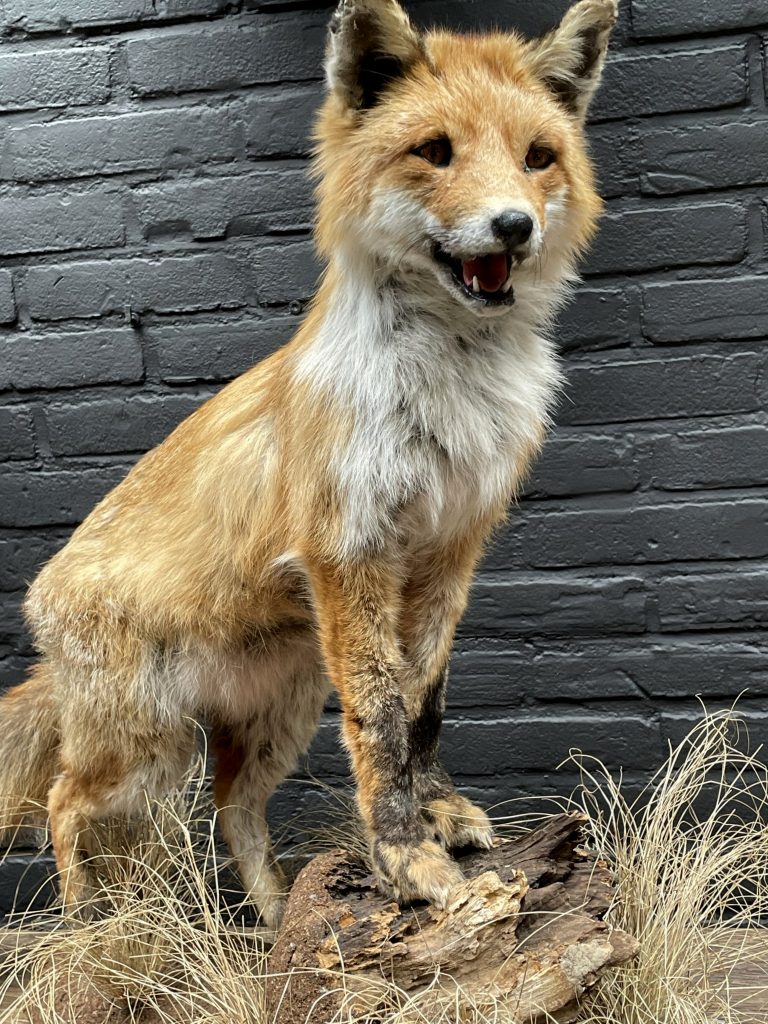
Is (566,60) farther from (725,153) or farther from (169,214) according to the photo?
(169,214)

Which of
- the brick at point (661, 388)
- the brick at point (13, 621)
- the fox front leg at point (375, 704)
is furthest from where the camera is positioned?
the brick at point (13, 621)

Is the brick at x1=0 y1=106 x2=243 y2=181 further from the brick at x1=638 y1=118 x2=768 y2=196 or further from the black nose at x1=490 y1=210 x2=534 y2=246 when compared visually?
the black nose at x1=490 y1=210 x2=534 y2=246

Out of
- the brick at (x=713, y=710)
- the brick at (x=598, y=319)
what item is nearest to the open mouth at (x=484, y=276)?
the brick at (x=598, y=319)

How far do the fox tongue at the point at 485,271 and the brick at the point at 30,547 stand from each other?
1.85 metres

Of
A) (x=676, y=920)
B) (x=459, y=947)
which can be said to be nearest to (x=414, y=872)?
(x=459, y=947)

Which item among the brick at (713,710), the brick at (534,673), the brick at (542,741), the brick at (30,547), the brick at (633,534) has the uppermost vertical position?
the brick at (633,534)

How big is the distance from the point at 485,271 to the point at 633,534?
1322mm

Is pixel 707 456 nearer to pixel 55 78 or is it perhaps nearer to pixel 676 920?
pixel 676 920

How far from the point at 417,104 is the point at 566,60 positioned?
40 centimetres

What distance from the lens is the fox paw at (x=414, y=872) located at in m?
1.93

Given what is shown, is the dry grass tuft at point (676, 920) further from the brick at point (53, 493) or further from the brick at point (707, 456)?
the brick at point (53, 493)

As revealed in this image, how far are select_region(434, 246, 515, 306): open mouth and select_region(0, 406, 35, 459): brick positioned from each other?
1.78m

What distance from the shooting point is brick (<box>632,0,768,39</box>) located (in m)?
2.80

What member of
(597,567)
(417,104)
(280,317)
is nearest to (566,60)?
(417,104)
